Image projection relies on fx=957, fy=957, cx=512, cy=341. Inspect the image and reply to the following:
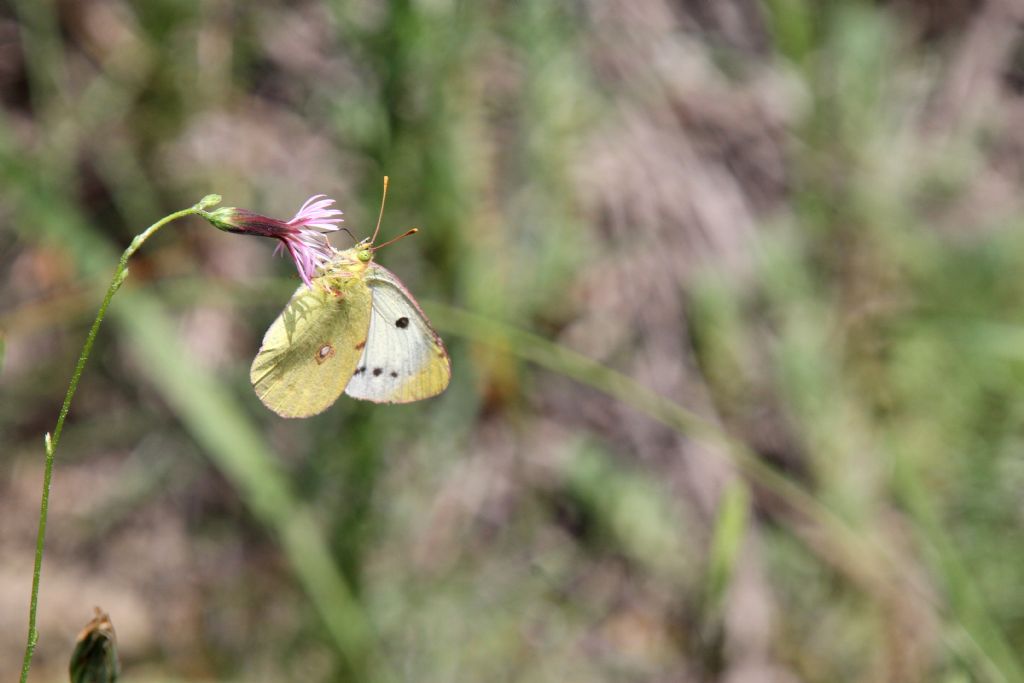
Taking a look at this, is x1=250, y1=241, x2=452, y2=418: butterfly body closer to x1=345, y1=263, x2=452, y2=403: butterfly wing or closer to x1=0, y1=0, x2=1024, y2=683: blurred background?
x1=345, y1=263, x2=452, y2=403: butterfly wing

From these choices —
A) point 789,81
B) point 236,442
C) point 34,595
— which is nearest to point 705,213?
point 789,81

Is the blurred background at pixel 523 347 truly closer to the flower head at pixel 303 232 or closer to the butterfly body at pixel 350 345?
the butterfly body at pixel 350 345

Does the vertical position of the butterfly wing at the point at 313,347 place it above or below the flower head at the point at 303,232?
below

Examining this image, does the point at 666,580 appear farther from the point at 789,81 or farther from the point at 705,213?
the point at 789,81

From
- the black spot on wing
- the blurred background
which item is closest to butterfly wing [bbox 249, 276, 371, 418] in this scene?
the black spot on wing

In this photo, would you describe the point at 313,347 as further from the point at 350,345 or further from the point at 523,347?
the point at 523,347

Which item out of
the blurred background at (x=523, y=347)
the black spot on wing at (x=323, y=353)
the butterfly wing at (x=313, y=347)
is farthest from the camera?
the blurred background at (x=523, y=347)

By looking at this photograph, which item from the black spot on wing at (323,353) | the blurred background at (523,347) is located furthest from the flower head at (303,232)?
the blurred background at (523,347)
